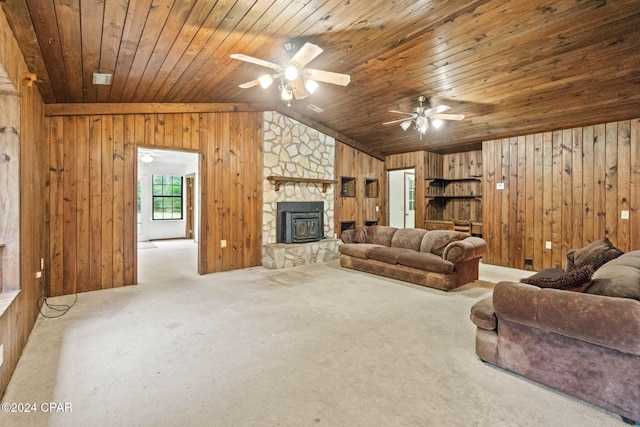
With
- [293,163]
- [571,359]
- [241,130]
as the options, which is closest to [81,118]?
[241,130]

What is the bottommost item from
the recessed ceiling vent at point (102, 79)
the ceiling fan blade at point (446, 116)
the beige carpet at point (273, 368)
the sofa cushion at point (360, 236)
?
the beige carpet at point (273, 368)

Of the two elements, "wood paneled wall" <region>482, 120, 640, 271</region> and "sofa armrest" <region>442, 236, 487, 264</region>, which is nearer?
"sofa armrest" <region>442, 236, 487, 264</region>

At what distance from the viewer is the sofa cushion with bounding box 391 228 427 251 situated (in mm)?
5043

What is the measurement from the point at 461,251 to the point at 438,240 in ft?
1.83

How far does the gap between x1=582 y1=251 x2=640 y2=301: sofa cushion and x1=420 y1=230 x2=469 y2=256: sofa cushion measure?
232 cm

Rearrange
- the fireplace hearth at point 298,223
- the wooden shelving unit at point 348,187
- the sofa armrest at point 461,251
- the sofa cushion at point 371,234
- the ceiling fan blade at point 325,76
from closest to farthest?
1. the ceiling fan blade at point 325,76
2. the sofa armrest at point 461,251
3. the sofa cushion at point 371,234
4. the fireplace hearth at point 298,223
5. the wooden shelving unit at point 348,187

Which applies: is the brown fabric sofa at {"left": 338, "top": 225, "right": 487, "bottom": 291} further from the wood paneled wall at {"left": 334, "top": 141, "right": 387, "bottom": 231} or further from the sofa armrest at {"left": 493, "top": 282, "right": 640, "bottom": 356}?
the sofa armrest at {"left": 493, "top": 282, "right": 640, "bottom": 356}

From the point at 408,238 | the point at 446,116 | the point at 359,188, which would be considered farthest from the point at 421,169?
the point at 446,116

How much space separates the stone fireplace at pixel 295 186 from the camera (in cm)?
580

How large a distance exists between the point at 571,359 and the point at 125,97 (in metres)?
5.30

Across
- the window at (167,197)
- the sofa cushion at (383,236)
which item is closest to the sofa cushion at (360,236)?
the sofa cushion at (383,236)

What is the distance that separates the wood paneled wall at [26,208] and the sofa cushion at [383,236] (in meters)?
4.63

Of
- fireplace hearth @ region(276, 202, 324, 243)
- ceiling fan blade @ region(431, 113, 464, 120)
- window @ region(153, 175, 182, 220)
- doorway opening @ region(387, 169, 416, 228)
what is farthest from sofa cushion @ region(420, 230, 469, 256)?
window @ region(153, 175, 182, 220)

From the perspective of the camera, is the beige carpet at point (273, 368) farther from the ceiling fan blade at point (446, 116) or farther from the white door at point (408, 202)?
the white door at point (408, 202)
